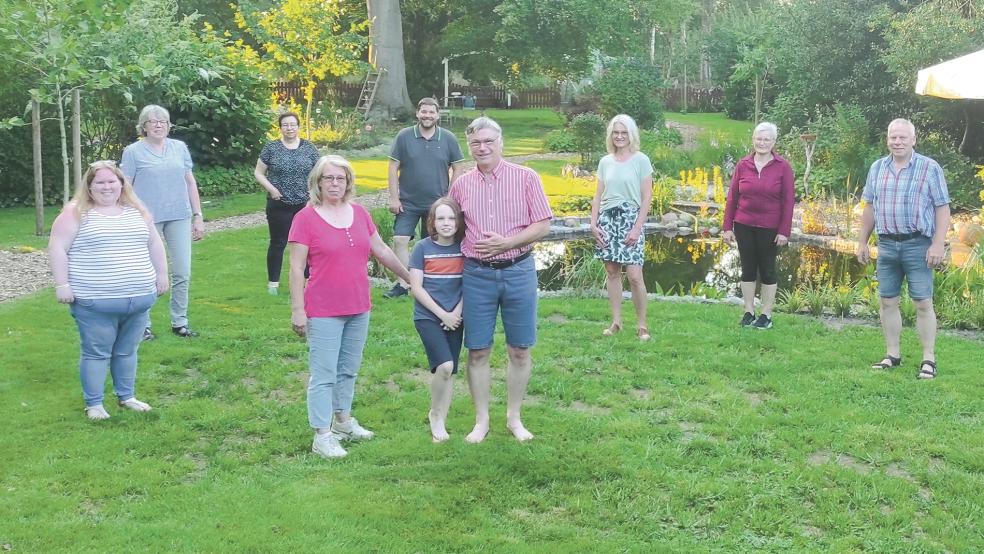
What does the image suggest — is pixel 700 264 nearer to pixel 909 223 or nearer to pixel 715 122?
pixel 909 223

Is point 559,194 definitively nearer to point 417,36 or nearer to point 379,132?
point 379,132

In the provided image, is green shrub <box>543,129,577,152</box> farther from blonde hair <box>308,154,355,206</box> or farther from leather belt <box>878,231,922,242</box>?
blonde hair <box>308,154,355,206</box>

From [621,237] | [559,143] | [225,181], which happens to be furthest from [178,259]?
[559,143]

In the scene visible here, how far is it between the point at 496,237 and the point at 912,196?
2.89 meters

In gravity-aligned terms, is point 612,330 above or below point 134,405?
above

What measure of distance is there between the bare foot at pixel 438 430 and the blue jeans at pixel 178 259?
2.66 m

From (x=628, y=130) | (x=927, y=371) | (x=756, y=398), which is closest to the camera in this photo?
(x=756, y=398)

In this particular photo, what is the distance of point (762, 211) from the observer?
6617mm

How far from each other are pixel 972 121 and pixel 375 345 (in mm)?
11950

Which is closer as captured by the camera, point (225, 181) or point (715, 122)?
point (225, 181)

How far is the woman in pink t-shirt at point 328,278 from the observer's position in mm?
4324

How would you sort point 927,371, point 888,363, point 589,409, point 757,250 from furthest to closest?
1. point 757,250
2. point 888,363
3. point 927,371
4. point 589,409

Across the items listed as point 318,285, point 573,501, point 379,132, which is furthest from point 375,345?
point 379,132

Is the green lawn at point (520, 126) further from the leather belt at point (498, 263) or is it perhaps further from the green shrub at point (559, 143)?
the leather belt at point (498, 263)
